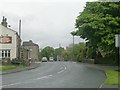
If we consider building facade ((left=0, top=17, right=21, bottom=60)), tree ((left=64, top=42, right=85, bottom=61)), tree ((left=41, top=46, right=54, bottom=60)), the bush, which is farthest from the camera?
tree ((left=41, top=46, right=54, bottom=60))

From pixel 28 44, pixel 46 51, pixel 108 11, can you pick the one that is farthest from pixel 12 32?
pixel 46 51

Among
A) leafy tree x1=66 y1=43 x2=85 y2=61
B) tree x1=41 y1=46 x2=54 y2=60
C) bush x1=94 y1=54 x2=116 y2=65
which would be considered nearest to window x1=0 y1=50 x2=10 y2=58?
bush x1=94 y1=54 x2=116 y2=65

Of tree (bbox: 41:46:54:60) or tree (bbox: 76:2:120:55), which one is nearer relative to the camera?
tree (bbox: 76:2:120:55)

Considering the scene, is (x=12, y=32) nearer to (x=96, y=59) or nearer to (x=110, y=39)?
(x=96, y=59)

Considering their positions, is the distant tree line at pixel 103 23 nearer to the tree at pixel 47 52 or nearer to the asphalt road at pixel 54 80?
the asphalt road at pixel 54 80

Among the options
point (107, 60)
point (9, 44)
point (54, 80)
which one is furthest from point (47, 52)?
point (54, 80)

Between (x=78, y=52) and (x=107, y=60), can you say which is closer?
(x=107, y=60)

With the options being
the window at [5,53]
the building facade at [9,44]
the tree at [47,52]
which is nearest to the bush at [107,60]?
the building facade at [9,44]

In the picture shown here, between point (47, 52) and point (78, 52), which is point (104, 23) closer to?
point (78, 52)

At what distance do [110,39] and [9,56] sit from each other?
3591cm

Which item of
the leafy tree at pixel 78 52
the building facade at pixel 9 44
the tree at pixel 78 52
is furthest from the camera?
the leafy tree at pixel 78 52

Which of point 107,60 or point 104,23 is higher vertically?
point 104,23

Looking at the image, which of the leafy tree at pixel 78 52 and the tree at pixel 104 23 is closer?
the tree at pixel 104 23

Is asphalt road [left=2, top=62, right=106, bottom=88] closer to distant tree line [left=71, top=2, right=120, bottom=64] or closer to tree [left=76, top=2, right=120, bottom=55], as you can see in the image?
tree [left=76, top=2, right=120, bottom=55]
